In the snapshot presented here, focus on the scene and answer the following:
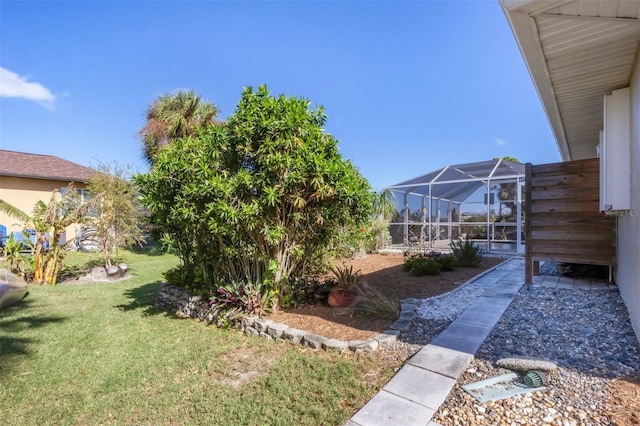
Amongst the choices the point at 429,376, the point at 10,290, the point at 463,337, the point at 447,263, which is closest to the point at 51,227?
the point at 10,290

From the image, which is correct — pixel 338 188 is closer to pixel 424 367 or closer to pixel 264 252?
pixel 264 252

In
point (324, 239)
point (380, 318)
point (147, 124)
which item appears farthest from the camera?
point (147, 124)

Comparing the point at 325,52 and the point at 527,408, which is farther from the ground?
the point at 325,52

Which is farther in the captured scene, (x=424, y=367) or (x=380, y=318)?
(x=380, y=318)

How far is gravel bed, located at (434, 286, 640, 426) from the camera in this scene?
239 centimetres

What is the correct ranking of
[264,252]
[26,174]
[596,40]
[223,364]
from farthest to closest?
[26,174]
[264,252]
[223,364]
[596,40]

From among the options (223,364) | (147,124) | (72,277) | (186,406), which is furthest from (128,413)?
(147,124)

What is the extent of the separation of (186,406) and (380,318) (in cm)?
281

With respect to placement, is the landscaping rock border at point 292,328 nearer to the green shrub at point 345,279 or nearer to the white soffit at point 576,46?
the green shrub at point 345,279

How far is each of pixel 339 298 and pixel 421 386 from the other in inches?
102

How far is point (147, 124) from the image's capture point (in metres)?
13.6

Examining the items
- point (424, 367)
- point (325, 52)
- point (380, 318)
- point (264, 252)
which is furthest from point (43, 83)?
point (424, 367)

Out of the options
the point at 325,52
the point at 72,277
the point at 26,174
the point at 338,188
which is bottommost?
the point at 72,277

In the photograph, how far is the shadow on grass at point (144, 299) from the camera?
21.0 ft
